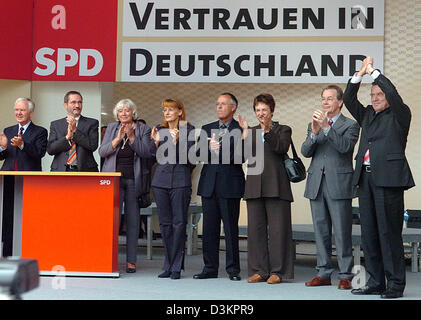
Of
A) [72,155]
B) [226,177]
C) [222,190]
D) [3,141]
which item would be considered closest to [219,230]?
[222,190]

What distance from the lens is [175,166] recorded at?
19.3 feet

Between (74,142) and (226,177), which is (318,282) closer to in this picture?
(226,177)

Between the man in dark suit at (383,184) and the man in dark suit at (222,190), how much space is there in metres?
1.17

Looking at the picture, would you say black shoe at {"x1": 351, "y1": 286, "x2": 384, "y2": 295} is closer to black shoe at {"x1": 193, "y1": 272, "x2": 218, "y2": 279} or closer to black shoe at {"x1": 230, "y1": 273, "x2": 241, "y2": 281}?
black shoe at {"x1": 230, "y1": 273, "x2": 241, "y2": 281}

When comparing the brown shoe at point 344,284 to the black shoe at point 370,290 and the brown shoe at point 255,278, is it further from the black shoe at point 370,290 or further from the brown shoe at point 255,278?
the brown shoe at point 255,278

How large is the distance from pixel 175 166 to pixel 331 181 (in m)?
1.36

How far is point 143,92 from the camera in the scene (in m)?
11.8

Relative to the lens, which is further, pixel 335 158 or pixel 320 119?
pixel 335 158

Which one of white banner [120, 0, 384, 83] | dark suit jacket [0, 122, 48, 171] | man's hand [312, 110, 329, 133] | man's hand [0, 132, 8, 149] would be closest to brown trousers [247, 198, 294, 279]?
man's hand [312, 110, 329, 133]

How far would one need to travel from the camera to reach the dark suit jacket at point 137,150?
6.02m

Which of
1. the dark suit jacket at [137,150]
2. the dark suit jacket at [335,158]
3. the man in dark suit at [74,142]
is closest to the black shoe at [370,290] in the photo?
the dark suit jacket at [335,158]

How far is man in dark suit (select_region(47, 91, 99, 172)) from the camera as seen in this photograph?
6012 mm
